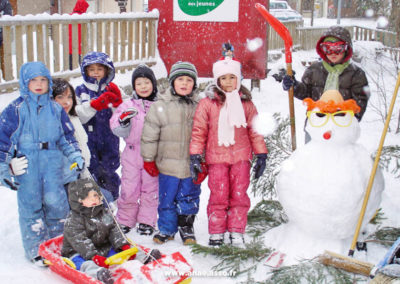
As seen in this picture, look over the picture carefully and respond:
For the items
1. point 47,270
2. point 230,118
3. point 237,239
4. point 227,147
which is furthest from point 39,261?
point 230,118

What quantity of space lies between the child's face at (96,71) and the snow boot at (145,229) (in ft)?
4.70

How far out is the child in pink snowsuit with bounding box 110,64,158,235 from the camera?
408cm

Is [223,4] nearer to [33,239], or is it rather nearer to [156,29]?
[156,29]

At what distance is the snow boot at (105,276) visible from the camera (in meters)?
3.04

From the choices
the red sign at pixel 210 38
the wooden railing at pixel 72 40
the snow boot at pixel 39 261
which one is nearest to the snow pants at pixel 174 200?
the snow boot at pixel 39 261

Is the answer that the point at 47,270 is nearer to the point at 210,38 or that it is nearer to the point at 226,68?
the point at 226,68

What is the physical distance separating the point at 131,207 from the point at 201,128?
106 cm

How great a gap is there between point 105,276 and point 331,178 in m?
1.69

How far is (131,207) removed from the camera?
4.28 m

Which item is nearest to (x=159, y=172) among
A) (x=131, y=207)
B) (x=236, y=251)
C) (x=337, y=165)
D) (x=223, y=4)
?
(x=131, y=207)

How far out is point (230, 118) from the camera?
375cm

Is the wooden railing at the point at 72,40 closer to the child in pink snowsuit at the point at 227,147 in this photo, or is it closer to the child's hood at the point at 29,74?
the child's hood at the point at 29,74

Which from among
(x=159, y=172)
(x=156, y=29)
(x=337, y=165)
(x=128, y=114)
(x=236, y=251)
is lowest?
(x=236, y=251)

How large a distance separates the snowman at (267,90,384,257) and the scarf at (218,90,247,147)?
0.56 m
